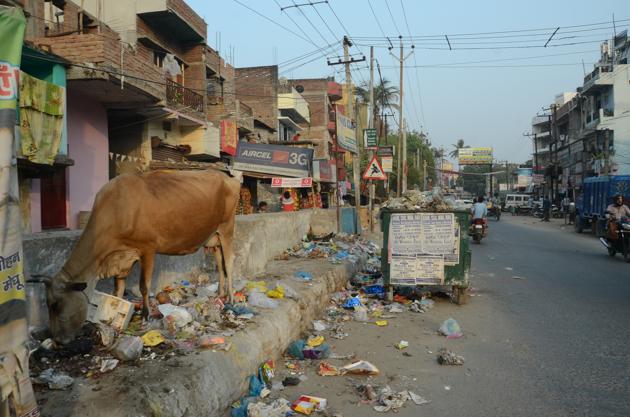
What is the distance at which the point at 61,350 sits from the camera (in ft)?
11.9

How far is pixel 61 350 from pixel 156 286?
7.40ft

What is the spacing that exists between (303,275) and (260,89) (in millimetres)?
29236

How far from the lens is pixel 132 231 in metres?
4.25

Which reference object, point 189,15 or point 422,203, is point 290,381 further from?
point 189,15

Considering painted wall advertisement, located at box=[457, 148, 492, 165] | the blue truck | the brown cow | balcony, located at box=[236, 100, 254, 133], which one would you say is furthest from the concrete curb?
painted wall advertisement, located at box=[457, 148, 492, 165]

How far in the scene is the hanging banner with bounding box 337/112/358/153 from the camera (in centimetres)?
1487

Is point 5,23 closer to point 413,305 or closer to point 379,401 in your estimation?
point 379,401

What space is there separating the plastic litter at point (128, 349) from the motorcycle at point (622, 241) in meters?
12.6

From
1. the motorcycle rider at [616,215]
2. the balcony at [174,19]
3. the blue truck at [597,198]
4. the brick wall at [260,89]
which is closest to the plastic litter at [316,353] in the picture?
the motorcycle rider at [616,215]

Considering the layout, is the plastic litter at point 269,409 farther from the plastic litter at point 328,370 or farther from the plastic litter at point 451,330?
the plastic litter at point 451,330

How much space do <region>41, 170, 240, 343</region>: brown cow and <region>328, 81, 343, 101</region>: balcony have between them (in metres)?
43.7

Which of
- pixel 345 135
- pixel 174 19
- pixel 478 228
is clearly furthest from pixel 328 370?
pixel 174 19

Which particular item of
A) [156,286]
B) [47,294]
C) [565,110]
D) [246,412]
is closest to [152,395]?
[246,412]

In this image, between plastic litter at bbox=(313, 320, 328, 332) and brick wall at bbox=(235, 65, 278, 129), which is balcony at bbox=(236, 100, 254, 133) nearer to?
brick wall at bbox=(235, 65, 278, 129)
